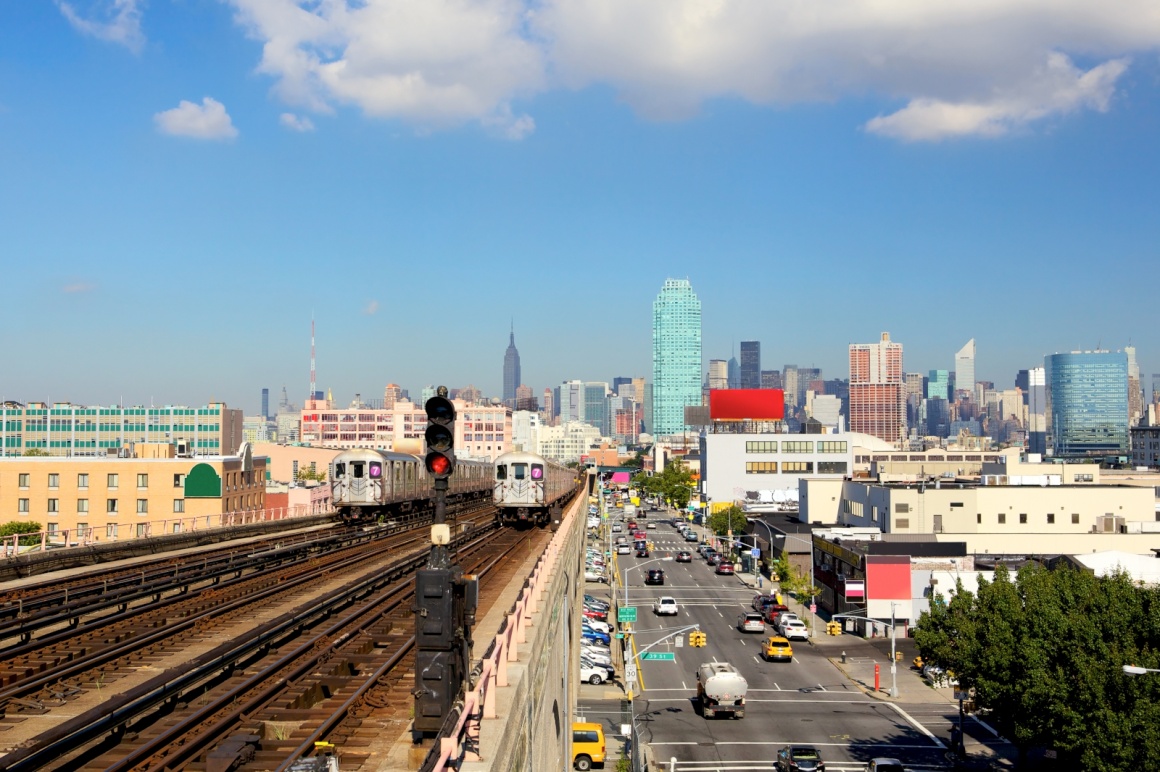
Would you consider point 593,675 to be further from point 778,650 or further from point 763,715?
point 778,650

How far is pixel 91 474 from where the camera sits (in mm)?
67812

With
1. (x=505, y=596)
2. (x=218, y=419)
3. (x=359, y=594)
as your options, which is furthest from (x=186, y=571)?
(x=218, y=419)

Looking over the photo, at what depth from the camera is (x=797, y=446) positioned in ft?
417

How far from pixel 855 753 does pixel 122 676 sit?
87.6 feet

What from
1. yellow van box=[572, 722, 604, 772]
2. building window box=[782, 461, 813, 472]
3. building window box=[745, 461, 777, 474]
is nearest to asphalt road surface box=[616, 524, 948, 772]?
yellow van box=[572, 722, 604, 772]

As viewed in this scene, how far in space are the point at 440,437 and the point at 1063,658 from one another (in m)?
25.8

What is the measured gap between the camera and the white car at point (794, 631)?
56812 mm

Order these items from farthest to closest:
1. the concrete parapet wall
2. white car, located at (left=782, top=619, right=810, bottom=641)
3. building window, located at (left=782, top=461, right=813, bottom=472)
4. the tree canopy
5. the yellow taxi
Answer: building window, located at (left=782, top=461, right=813, bottom=472) → white car, located at (left=782, top=619, right=810, bottom=641) → the yellow taxi → the tree canopy → the concrete parapet wall

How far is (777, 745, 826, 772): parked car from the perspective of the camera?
30.9 meters

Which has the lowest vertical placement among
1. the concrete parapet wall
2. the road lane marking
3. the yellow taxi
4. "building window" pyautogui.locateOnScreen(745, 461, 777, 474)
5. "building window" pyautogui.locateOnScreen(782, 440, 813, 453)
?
the road lane marking

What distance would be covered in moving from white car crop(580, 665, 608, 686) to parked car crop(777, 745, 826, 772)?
46.5 ft

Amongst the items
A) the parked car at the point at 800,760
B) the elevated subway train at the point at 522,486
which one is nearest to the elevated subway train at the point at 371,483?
the elevated subway train at the point at 522,486

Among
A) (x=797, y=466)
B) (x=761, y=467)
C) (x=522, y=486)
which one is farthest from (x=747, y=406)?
(x=522, y=486)

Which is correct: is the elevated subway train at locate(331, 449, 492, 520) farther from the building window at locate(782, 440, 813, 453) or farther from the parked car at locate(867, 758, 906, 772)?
the building window at locate(782, 440, 813, 453)
